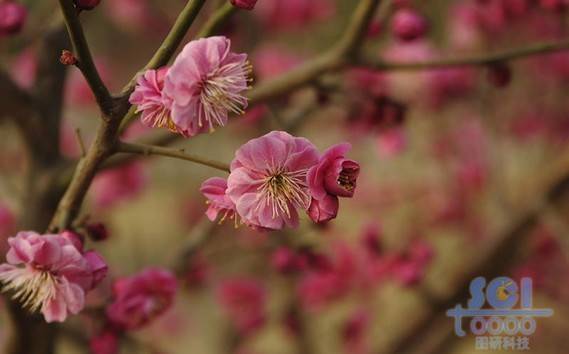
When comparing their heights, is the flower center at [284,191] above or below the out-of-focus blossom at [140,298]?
above

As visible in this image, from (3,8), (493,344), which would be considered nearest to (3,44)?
(3,8)

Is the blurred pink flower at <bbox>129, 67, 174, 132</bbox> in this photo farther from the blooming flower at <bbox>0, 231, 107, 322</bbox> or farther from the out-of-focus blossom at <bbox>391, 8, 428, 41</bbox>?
the out-of-focus blossom at <bbox>391, 8, 428, 41</bbox>

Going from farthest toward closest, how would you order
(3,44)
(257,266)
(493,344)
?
(257,266) → (493,344) → (3,44)

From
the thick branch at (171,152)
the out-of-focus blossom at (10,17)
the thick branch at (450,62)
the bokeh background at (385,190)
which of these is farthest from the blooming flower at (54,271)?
the thick branch at (450,62)

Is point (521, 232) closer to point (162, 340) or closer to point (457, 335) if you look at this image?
point (457, 335)

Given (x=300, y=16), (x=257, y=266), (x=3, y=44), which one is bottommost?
(x=3, y=44)

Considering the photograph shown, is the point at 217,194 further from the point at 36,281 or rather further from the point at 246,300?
the point at 246,300

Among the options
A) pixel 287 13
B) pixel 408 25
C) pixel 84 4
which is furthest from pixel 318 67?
pixel 287 13

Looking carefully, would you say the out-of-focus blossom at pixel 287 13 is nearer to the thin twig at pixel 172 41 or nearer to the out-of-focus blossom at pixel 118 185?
the out-of-focus blossom at pixel 118 185
